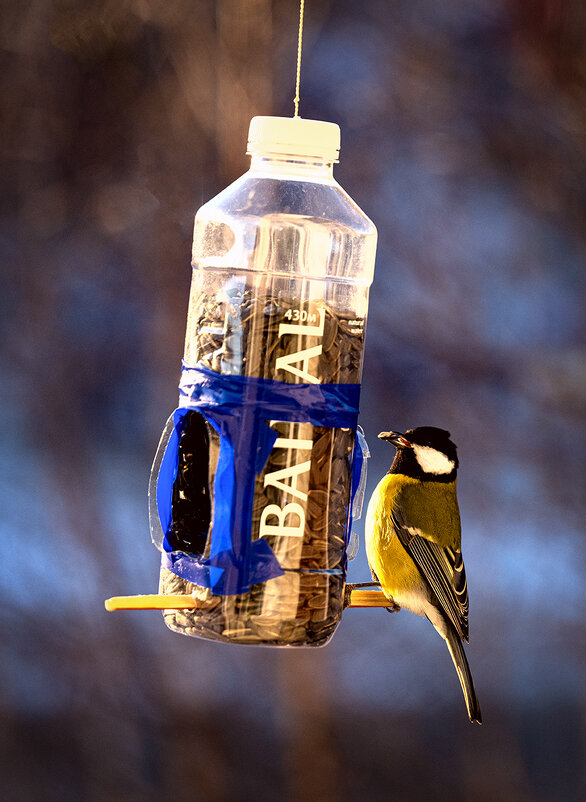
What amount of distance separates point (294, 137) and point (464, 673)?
134 cm

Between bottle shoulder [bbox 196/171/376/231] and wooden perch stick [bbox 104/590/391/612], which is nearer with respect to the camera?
→ wooden perch stick [bbox 104/590/391/612]

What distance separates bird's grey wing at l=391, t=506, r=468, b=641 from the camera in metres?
2.81

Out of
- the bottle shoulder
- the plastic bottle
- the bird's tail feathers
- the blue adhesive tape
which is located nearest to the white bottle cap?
the plastic bottle

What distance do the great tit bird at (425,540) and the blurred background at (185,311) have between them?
278 cm

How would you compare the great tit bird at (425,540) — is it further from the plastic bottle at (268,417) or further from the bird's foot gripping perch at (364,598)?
the plastic bottle at (268,417)

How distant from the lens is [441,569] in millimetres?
2818

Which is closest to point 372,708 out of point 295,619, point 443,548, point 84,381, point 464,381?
point 464,381

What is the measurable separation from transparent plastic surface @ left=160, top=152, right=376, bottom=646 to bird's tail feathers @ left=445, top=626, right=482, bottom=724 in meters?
0.53

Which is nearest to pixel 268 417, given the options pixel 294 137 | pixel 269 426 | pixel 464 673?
pixel 269 426

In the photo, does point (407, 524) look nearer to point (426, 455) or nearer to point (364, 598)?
point (426, 455)

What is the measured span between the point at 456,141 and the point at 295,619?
156 inches

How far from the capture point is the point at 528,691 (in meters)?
6.00

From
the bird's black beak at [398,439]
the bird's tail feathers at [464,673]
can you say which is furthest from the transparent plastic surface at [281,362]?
the bird's tail feathers at [464,673]

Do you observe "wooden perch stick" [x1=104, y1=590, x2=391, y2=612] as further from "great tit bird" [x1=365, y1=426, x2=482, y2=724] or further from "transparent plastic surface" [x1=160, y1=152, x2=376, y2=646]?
"great tit bird" [x1=365, y1=426, x2=482, y2=724]
